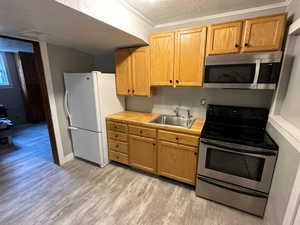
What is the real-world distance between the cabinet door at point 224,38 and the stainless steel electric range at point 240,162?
85cm

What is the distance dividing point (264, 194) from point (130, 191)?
5.35 ft

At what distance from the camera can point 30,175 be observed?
244 cm

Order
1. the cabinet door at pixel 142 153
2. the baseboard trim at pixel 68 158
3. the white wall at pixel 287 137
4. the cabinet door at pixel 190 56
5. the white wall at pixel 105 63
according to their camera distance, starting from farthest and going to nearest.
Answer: the white wall at pixel 105 63 → the baseboard trim at pixel 68 158 → the cabinet door at pixel 142 153 → the cabinet door at pixel 190 56 → the white wall at pixel 287 137

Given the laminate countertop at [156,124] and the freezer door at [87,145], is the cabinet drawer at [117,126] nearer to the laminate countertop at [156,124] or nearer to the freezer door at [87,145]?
the laminate countertop at [156,124]

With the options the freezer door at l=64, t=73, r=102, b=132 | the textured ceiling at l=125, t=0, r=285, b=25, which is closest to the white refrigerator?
the freezer door at l=64, t=73, r=102, b=132

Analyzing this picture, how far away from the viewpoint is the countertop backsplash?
2004mm

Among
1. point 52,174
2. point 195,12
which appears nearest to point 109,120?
point 52,174

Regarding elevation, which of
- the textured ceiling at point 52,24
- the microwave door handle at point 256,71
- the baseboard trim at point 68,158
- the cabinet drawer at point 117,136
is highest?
the textured ceiling at point 52,24

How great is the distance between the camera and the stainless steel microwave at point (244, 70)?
1.56 metres

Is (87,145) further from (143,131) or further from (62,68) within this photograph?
(62,68)

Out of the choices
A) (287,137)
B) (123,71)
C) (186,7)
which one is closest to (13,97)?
(123,71)

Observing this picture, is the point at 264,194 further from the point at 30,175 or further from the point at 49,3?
the point at 30,175

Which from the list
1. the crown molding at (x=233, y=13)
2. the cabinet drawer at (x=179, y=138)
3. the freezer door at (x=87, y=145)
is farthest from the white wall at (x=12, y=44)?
the cabinet drawer at (x=179, y=138)

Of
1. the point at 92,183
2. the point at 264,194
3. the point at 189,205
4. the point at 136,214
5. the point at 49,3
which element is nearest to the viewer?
the point at 49,3
